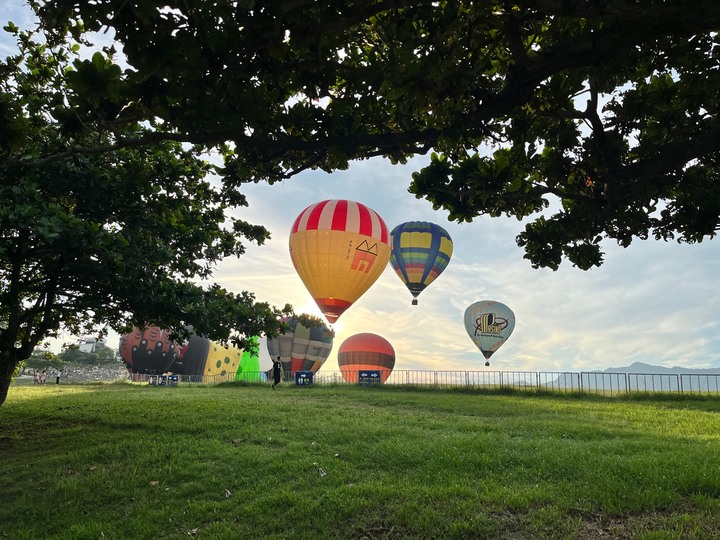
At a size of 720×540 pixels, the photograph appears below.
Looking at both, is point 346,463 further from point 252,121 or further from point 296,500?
point 252,121

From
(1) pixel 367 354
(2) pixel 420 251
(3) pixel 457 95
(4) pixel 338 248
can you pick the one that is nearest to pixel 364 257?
(4) pixel 338 248

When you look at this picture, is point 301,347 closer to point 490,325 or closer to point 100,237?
point 490,325

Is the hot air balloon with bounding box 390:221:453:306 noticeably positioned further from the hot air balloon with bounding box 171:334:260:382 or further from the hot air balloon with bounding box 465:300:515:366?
the hot air balloon with bounding box 171:334:260:382

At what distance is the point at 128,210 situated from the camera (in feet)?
38.2

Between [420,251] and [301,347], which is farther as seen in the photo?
[301,347]

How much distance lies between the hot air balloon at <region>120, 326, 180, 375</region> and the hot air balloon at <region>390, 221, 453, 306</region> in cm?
2454

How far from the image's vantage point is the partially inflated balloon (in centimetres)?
4006

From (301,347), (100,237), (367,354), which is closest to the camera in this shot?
(100,237)

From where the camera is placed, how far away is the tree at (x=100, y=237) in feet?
30.8

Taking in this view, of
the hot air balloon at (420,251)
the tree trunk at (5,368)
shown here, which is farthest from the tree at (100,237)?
the hot air balloon at (420,251)

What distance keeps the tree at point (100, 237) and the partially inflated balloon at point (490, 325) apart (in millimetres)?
30432

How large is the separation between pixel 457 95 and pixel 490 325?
37926 mm

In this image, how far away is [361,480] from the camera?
6.95 metres

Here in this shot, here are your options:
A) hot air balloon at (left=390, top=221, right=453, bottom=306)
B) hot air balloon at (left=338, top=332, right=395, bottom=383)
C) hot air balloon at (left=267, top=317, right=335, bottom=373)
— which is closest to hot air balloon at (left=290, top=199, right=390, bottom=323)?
hot air balloon at (left=390, top=221, right=453, bottom=306)
